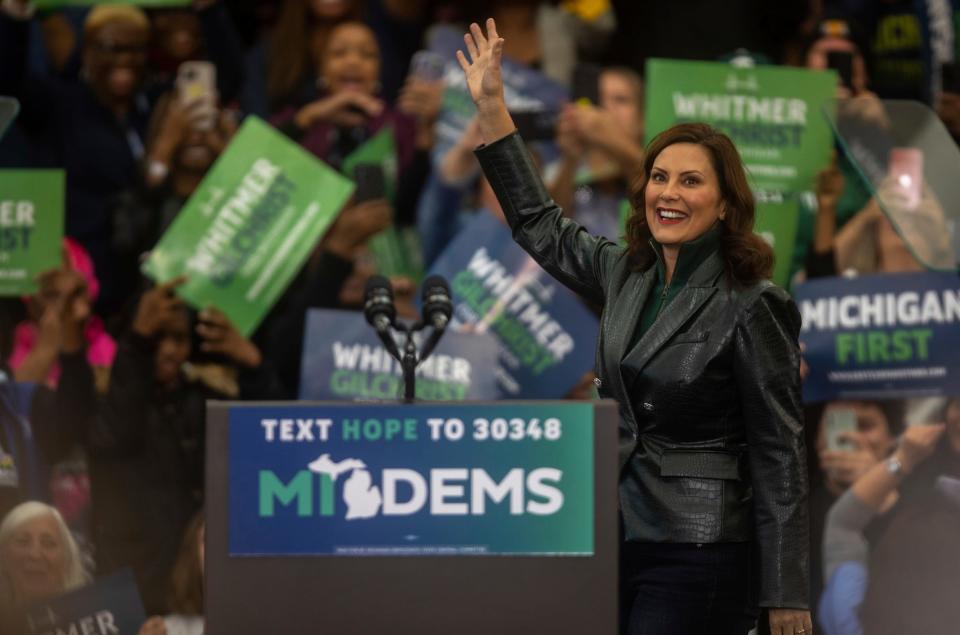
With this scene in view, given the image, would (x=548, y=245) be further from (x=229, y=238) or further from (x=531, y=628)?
(x=229, y=238)

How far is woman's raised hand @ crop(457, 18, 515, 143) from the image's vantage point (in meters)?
3.08

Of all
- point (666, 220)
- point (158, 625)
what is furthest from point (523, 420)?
point (158, 625)

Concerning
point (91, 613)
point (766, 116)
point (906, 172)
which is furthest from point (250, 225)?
point (906, 172)

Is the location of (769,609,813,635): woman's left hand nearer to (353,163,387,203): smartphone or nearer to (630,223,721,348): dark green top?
(630,223,721,348): dark green top

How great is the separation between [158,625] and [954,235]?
2.72 m

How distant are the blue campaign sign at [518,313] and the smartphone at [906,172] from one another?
1.04m

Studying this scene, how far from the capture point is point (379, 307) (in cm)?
304

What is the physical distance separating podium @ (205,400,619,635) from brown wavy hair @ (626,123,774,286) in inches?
16.9

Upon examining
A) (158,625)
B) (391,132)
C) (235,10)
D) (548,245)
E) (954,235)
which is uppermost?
(235,10)

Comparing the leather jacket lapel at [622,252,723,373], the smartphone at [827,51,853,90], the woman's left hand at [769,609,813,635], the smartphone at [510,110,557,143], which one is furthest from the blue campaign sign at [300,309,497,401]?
the woman's left hand at [769,609,813,635]

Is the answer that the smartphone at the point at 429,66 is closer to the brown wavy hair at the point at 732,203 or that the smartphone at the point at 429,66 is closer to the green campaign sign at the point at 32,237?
the green campaign sign at the point at 32,237

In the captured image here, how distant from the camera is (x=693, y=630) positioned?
2.79 meters

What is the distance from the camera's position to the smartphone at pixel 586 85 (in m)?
5.01

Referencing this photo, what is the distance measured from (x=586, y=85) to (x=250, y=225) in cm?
120
